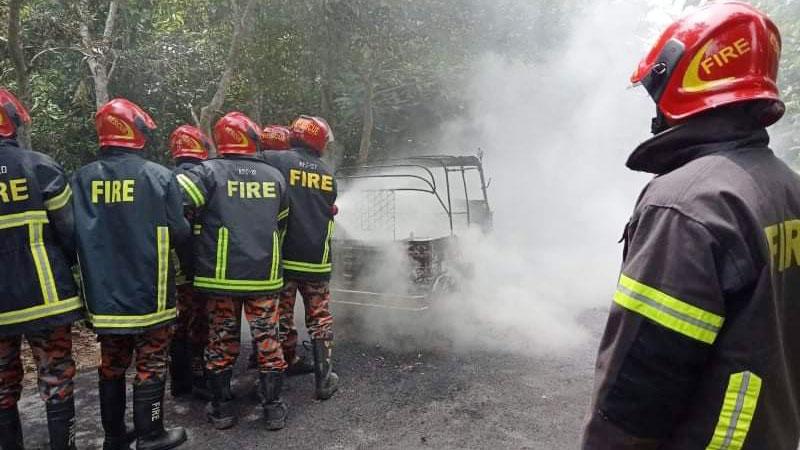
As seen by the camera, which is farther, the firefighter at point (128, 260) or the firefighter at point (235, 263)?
the firefighter at point (235, 263)

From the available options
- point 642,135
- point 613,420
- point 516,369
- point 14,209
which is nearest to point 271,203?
point 14,209

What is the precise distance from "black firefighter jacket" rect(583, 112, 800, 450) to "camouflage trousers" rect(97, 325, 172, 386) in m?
2.92

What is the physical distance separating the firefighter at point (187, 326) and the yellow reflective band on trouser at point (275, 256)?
0.78 m

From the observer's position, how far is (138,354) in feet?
11.0

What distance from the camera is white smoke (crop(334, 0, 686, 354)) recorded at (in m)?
10.9

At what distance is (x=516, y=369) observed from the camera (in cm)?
473

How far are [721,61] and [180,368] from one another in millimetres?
4363

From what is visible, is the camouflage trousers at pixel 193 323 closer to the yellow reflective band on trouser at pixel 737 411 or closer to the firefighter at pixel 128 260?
the firefighter at pixel 128 260

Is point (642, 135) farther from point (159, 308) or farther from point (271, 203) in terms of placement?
point (159, 308)

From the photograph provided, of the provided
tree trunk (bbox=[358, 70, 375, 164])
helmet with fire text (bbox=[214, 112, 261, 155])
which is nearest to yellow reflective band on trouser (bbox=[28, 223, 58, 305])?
helmet with fire text (bbox=[214, 112, 261, 155])

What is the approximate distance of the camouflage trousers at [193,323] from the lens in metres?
4.25

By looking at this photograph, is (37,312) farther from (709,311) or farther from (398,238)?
(398,238)

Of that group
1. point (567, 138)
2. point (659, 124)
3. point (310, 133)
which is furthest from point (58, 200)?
point (567, 138)

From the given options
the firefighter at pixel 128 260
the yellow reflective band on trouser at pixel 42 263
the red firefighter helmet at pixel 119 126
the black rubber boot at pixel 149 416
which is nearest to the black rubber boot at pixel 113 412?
the firefighter at pixel 128 260
